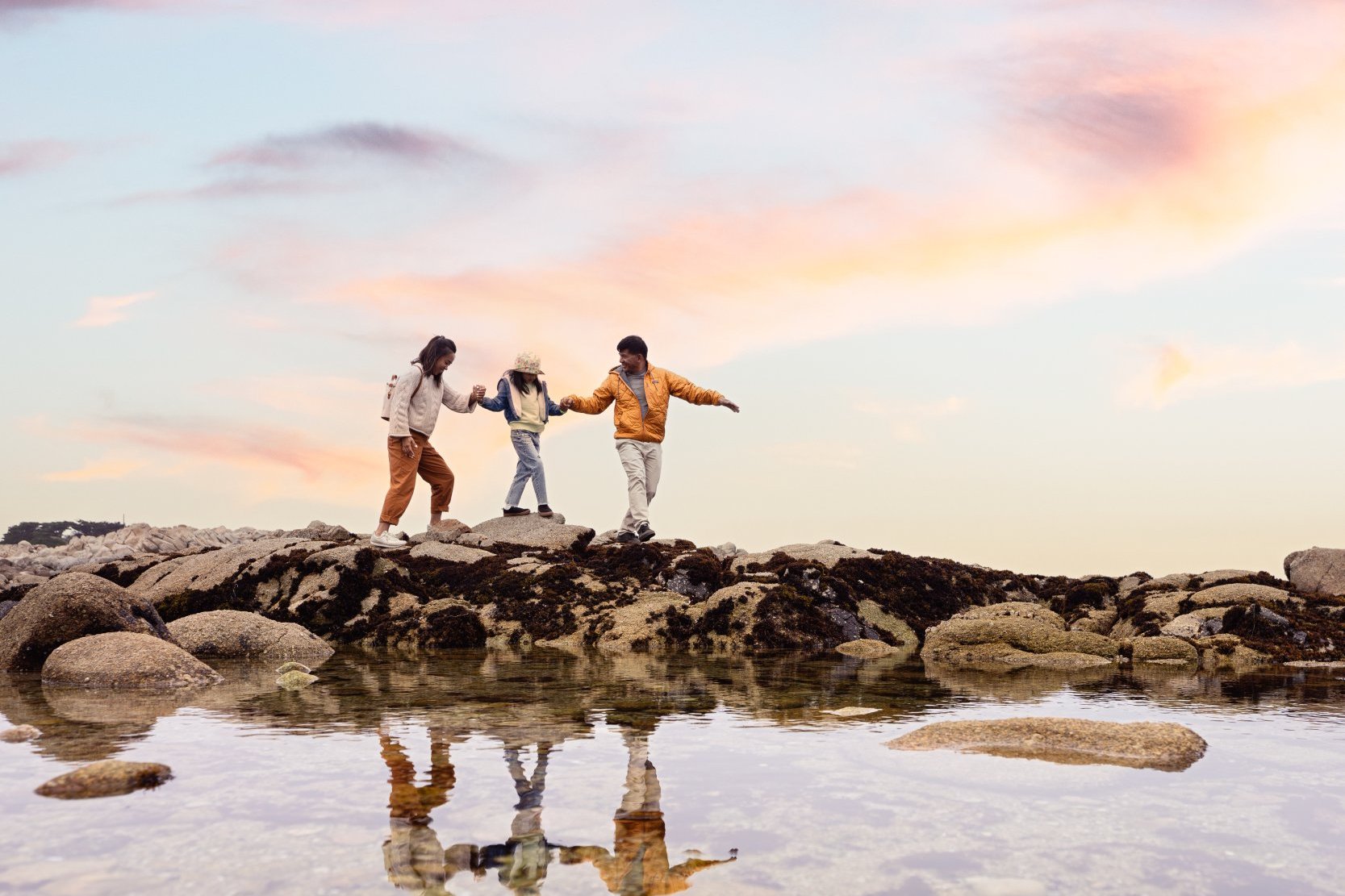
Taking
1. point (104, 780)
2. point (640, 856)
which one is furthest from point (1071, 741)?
point (104, 780)

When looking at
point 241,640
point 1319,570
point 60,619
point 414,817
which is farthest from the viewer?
point 1319,570

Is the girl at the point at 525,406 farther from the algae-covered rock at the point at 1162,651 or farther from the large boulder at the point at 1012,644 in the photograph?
the algae-covered rock at the point at 1162,651

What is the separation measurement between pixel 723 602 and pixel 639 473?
350cm

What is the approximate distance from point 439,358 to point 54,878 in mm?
14069

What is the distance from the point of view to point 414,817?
5.16m

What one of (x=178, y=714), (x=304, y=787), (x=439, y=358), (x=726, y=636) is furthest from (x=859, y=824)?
(x=439, y=358)

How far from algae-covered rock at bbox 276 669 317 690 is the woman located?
282 inches

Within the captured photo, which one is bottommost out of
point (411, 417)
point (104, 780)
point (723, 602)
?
point (104, 780)

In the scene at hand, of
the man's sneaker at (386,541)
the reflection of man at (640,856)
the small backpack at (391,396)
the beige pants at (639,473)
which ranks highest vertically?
the small backpack at (391,396)

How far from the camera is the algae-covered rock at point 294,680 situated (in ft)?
34.6

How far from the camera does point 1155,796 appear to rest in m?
5.72

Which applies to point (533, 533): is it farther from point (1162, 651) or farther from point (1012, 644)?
point (1162, 651)

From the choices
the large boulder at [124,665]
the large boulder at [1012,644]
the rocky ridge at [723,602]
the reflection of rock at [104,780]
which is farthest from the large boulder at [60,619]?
the large boulder at [1012,644]

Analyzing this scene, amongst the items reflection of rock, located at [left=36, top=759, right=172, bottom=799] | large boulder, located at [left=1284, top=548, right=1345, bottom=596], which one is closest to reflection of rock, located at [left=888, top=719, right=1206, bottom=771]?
reflection of rock, located at [left=36, top=759, right=172, bottom=799]
